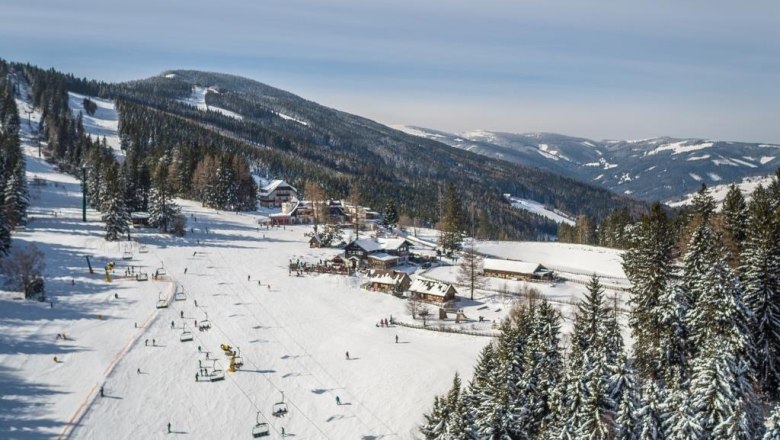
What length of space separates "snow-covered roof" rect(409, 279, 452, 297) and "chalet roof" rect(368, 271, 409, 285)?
2.31 m

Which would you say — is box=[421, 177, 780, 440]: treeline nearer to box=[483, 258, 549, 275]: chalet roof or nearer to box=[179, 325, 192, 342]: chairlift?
box=[179, 325, 192, 342]: chairlift

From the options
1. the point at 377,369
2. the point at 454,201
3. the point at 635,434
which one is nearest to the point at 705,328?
the point at 635,434

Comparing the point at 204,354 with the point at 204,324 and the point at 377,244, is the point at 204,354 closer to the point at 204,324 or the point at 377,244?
the point at 204,324

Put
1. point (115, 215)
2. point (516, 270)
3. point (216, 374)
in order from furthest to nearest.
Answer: point (115, 215)
point (516, 270)
point (216, 374)

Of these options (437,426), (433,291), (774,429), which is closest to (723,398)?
(774,429)

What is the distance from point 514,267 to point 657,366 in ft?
138

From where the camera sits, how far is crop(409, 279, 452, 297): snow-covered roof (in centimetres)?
6681

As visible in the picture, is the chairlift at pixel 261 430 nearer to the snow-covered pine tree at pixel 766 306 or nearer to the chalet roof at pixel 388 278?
the snow-covered pine tree at pixel 766 306

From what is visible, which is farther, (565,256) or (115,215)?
(565,256)

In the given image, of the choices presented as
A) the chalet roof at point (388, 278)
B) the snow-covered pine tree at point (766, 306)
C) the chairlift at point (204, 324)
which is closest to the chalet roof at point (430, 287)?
the chalet roof at point (388, 278)

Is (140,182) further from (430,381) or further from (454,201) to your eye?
(430,381)

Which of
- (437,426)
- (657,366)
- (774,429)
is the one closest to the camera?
(774,429)

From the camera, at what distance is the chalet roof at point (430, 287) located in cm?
6675

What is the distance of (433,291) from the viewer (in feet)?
221
